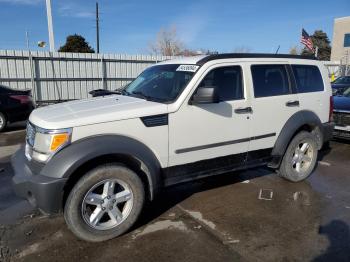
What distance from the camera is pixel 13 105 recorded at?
977 centimetres

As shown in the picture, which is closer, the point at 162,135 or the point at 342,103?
the point at 162,135

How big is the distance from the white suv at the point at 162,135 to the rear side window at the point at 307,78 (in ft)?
0.09

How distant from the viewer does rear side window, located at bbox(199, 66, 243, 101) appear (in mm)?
4065

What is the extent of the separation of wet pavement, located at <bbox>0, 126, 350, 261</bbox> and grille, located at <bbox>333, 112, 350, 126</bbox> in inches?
89.2

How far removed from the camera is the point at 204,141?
13.1 feet

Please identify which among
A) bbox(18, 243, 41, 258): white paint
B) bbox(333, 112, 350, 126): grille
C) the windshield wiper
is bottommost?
bbox(18, 243, 41, 258): white paint

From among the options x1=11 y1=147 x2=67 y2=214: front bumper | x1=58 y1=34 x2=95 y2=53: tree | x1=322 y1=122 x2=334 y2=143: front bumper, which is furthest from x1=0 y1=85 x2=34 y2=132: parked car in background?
x1=58 y1=34 x2=95 y2=53: tree

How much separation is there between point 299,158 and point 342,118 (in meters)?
2.71

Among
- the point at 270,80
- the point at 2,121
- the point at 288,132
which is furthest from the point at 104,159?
the point at 2,121

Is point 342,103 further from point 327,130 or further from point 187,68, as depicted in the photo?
point 187,68

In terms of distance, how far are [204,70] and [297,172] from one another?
8.07ft

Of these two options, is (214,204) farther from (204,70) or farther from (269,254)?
(204,70)

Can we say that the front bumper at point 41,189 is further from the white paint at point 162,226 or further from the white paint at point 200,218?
the white paint at point 200,218

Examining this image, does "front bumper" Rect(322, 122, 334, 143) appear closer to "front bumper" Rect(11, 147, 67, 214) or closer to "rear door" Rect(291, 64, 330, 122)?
"rear door" Rect(291, 64, 330, 122)
